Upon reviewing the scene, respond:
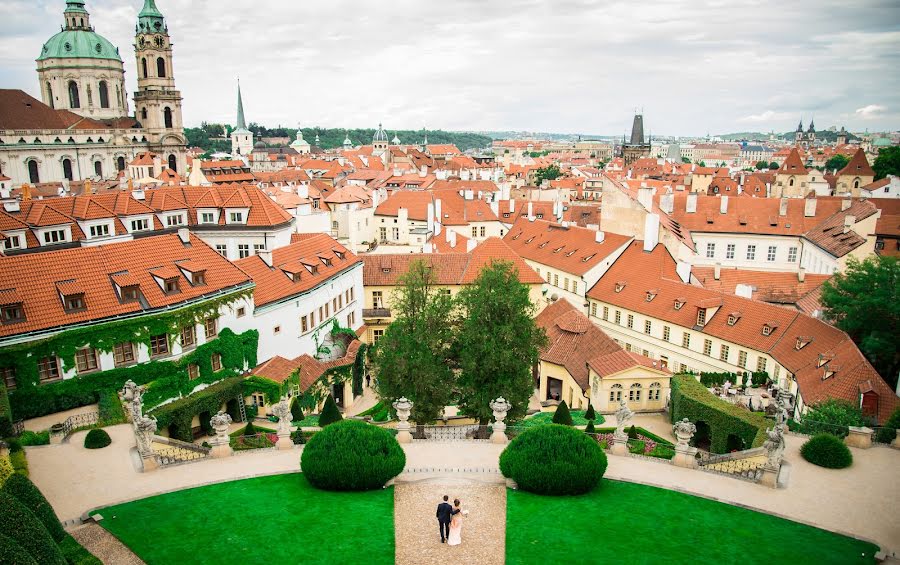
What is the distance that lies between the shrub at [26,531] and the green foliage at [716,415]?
81.0 ft

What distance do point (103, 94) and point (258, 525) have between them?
13525 centimetres

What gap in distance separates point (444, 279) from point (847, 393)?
2658 cm

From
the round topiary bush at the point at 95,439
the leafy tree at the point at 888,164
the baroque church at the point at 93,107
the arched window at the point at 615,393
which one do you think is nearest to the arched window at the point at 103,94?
the baroque church at the point at 93,107

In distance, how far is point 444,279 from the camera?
152 ft

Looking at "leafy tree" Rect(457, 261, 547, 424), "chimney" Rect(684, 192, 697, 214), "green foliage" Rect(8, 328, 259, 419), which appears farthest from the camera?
"chimney" Rect(684, 192, 697, 214)

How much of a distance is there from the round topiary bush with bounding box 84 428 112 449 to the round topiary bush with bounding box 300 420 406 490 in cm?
877

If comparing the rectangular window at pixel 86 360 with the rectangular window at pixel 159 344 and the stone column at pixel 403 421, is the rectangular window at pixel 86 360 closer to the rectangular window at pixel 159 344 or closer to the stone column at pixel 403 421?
the rectangular window at pixel 159 344

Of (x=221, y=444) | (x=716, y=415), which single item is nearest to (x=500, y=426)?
(x=221, y=444)

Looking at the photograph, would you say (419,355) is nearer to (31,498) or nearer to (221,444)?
(221,444)

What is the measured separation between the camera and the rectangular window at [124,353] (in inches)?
1095

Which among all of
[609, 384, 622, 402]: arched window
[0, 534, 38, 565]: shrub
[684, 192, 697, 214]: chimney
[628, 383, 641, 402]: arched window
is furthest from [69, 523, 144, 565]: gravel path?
[684, 192, 697, 214]: chimney

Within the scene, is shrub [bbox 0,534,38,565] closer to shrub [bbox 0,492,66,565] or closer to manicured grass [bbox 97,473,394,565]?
shrub [bbox 0,492,66,565]

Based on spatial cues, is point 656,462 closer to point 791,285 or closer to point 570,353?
point 570,353

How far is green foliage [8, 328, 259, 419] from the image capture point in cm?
2561
